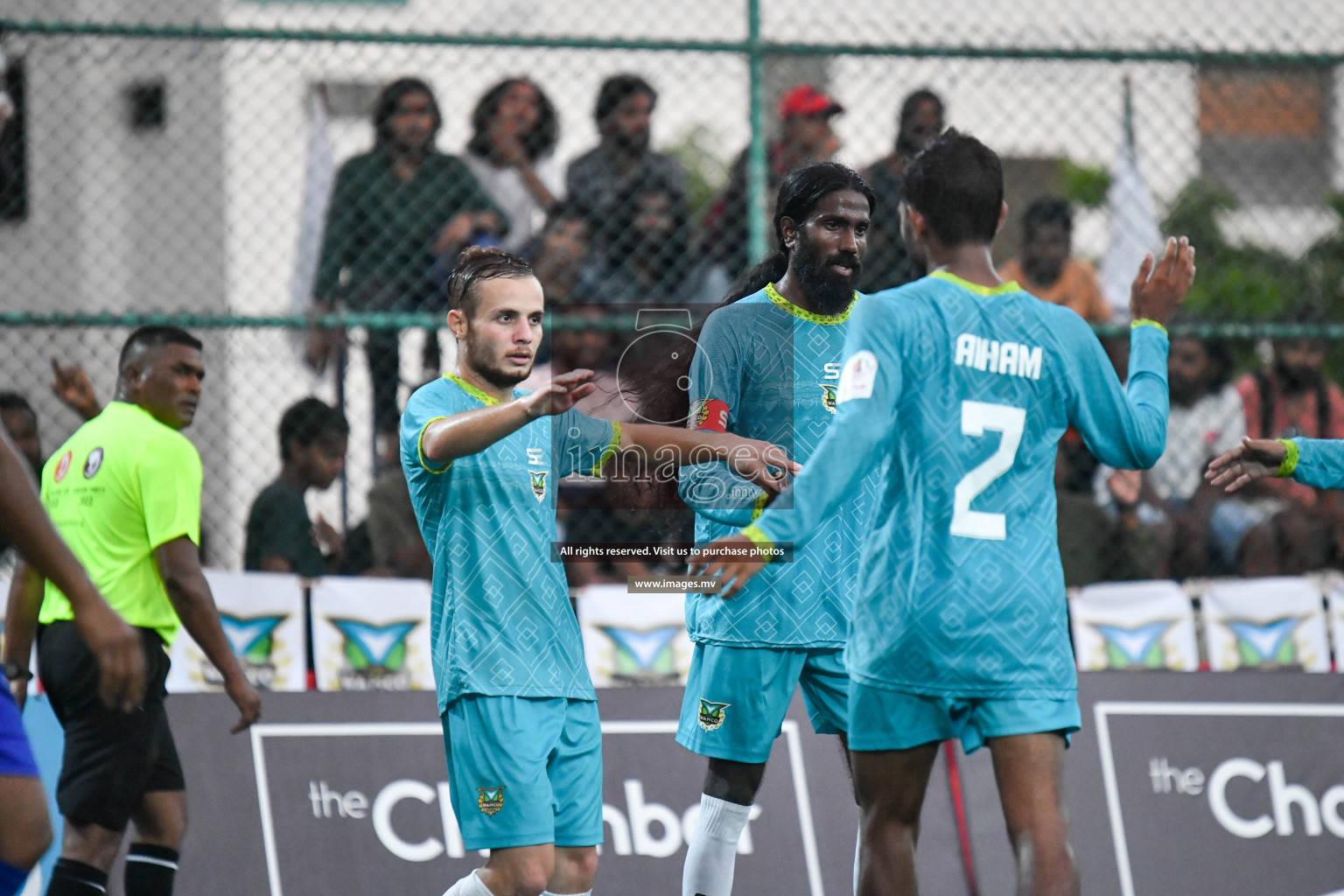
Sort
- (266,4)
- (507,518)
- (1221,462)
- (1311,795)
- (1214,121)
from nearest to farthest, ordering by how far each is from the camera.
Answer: (507,518) → (1221,462) → (1311,795) → (1214,121) → (266,4)

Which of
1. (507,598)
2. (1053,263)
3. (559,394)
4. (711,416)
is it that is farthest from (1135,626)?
(559,394)

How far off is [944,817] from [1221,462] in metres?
2.20

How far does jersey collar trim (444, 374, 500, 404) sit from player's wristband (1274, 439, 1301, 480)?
2253 millimetres

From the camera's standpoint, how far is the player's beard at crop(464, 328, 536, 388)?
156 inches

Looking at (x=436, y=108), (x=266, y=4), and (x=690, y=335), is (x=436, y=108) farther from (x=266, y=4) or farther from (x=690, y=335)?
(x=266, y=4)

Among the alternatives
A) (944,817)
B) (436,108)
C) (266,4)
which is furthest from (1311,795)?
(266,4)

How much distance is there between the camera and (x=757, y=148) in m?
6.93

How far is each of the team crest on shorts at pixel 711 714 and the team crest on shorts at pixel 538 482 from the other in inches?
32.7

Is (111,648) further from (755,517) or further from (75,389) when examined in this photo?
(75,389)

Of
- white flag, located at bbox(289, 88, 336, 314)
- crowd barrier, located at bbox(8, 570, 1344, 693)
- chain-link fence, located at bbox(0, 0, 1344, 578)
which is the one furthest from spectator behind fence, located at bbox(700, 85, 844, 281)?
white flag, located at bbox(289, 88, 336, 314)

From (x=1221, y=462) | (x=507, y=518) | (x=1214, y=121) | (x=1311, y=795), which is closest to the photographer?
(x=507, y=518)

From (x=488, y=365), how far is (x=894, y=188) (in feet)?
12.0

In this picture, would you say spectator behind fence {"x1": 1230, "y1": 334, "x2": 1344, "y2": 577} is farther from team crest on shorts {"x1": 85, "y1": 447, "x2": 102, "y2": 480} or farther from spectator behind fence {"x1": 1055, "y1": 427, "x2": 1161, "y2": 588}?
team crest on shorts {"x1": 85, "y1": 447, "x2": 102, "y2": 480}

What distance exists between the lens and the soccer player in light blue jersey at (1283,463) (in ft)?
13.8
